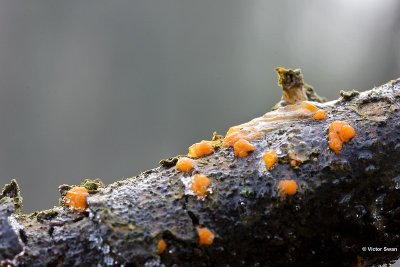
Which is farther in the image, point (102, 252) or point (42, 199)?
point (42, 199)

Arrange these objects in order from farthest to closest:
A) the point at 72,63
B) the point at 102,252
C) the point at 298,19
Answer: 1. the point at 298,19
2. the point at 72,63
3. the point at 102,252

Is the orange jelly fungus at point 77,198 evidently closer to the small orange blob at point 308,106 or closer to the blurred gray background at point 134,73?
the small orange blob at point 308,106

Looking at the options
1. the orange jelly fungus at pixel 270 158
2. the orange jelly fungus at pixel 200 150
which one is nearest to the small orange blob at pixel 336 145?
the orange jelly fungus at pixel 270 158

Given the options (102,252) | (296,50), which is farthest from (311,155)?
(296,50)

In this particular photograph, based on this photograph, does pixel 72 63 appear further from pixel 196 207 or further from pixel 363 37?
pixel 196 207

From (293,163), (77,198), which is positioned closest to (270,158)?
(293,163)

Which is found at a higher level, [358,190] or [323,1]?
[323,1]

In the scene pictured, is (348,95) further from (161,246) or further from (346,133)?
(161,246)

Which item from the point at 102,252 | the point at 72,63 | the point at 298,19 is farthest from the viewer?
the point at 298,19

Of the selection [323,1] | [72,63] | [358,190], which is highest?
[323,1]
